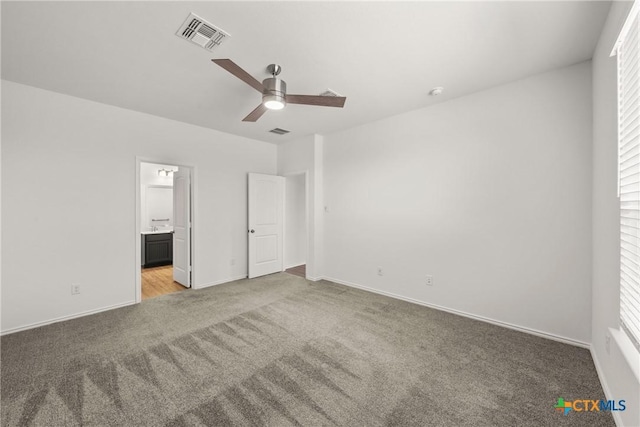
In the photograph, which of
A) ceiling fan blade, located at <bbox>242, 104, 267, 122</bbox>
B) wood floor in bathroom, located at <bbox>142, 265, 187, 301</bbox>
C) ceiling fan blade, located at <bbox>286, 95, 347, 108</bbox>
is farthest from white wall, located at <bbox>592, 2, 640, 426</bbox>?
wood floor in bathroom, located at <bbox>142, 265, 187, 301</bbox>

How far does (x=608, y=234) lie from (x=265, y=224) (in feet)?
15.3

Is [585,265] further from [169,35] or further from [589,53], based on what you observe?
[169,35]

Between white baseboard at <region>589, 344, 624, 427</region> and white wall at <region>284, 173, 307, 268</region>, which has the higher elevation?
white wall at <region>284, 173, 307, 268</region>

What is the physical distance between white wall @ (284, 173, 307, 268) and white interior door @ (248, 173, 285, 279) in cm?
43

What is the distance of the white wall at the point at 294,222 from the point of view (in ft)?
19.4

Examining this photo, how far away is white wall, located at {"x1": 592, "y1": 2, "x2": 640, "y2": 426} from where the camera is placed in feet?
4.89

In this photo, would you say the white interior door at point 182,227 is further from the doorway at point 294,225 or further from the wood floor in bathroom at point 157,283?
the doorway at point 294,225

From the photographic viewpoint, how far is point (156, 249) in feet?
19.2

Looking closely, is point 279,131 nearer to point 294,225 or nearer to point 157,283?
point 294,225

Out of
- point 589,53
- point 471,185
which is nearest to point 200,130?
point 471,185

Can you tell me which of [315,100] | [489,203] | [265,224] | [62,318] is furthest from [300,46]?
[62,318]

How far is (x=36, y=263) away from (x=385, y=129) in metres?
4.86

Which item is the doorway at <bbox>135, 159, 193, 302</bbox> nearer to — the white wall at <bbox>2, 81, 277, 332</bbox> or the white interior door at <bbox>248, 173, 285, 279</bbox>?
the white wall at <bbox>2, 81, 277, 332</bbox>

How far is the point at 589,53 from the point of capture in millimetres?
2268
